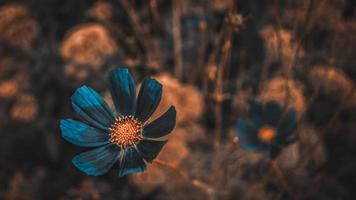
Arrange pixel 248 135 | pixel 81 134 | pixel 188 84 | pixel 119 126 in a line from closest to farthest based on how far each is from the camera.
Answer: pixel 81 134
pixel 119 126
pixel 248 135
pixel 188 84

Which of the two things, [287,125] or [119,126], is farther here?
[287,125]

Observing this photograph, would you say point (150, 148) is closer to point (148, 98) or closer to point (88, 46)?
point (148, 98)

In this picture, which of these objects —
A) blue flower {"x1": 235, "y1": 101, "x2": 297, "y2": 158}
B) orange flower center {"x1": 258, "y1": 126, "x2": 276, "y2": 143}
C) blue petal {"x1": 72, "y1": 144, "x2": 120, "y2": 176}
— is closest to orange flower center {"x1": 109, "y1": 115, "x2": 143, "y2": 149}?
blue petal {"x1": 72, "y1": 144, "x2": 120, "y2": 176}

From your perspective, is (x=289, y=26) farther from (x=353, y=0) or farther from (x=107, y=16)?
(x=107, y=16)

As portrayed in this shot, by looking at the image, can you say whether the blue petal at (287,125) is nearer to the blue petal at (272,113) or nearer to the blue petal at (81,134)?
the blue petal at (272,113)

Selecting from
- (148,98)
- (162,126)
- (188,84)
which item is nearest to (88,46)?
(188,84)

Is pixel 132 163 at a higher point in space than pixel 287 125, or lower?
higher
